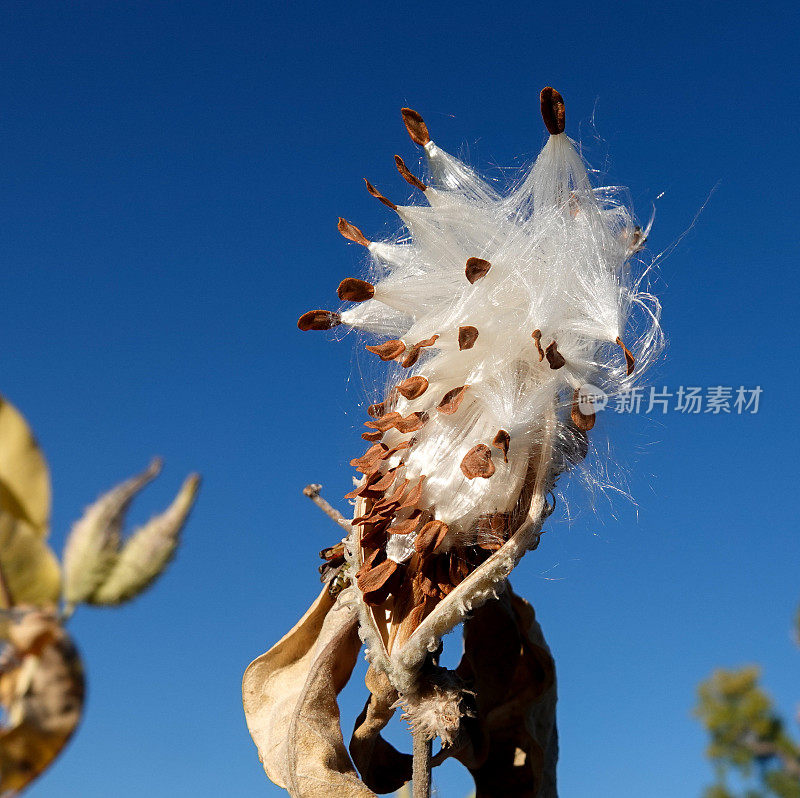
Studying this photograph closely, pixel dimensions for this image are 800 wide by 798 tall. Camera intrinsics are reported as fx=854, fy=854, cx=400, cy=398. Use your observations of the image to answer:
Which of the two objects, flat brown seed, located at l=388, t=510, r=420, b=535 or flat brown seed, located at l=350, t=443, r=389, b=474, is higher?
flat brown seed, located at l=350, t=443, r=389, b=474

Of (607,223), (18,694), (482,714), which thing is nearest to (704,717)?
(482,714)

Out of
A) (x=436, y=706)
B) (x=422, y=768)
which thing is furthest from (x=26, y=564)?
(x=422, y=768)

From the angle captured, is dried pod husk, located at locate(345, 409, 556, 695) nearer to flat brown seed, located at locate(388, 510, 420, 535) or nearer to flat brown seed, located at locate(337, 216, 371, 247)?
flat brown seed, located at locate(388, 510, 420, 535)

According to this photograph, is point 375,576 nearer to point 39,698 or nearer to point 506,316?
point 506,316

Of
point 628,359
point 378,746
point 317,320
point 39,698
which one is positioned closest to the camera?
point 39,698

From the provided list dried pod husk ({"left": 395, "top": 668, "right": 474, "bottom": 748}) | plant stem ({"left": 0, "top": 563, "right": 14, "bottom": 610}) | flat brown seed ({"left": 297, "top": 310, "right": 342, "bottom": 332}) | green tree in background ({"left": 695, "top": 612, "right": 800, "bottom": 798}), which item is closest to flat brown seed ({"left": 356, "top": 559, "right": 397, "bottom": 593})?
dried pod husk ({"left": 395, "top": 668, "right": 474, "bottom": 748})

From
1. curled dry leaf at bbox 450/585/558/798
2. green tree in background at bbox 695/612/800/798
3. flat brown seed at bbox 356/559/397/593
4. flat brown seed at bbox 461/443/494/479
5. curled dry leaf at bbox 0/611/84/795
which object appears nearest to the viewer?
curled dry leaf at bbox 0/611/84/795

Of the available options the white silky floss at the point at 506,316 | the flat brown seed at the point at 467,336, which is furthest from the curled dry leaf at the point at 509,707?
the flat brown seed at the point at 467,336
